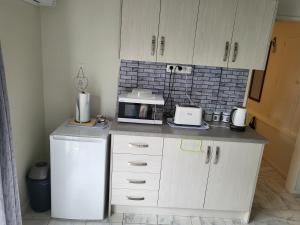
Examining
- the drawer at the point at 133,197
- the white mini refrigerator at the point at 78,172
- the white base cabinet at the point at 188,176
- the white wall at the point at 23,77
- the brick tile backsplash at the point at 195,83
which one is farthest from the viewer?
the brick tile backsplash at the point at 195,83

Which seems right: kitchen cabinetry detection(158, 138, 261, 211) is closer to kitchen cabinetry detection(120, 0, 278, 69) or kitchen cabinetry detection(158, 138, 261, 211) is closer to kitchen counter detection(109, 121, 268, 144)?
kitchen counter detection(109, 121, 268, 144)

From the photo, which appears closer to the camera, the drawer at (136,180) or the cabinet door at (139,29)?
the cabinet door at (139,29)

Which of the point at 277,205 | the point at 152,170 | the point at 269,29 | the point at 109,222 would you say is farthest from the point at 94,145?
the point at 277,205

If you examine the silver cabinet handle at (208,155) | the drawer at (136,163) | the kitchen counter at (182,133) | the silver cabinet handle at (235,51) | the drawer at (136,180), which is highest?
the silver cabinet handle at (235,51)

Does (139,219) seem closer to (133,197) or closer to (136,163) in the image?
(133,197)

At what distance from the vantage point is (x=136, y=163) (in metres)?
2.24

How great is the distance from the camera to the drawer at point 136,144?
2.18 metres

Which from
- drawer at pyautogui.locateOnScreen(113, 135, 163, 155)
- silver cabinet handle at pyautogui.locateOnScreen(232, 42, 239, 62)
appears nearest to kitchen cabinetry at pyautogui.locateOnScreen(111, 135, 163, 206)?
drawer at pyautogui.locateOnScreen(113, 135, 163, 155)

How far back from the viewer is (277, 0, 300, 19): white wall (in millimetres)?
2541

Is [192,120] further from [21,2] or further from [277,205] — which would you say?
[21,2]

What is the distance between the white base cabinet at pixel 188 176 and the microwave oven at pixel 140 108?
0.79 feet

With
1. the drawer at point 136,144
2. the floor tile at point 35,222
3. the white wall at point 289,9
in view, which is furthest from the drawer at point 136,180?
the white wall at point 289,9

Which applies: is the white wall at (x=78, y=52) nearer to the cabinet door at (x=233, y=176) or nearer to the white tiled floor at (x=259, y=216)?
the white tiled floor at (x=259, y=216)

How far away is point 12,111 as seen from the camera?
200 centimetres
